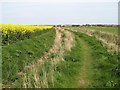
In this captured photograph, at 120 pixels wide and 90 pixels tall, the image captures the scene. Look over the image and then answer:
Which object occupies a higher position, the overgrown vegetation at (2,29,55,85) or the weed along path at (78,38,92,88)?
A: the overgrown vegetation at (2,29,55,85)

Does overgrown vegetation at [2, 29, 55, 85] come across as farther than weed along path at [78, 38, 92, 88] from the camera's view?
Yes

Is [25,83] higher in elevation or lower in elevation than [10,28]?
lower

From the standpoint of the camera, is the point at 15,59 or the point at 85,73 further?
the point at 15,59

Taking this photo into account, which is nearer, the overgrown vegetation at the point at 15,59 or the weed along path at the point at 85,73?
the weed along path at the point at 85,73

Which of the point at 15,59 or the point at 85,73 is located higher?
the point at 15,59

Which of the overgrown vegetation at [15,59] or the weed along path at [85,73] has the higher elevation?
the overgrown vegetation at [15,59]

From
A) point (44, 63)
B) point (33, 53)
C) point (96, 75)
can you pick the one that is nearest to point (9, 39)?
point (33, 53)

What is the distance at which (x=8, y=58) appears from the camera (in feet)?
48.5


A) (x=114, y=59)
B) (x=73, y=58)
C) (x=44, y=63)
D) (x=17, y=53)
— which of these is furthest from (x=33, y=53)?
(x=114, y=59)

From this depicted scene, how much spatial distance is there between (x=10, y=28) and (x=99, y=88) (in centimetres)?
1529

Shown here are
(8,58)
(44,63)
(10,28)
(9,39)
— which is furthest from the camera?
(10,28)

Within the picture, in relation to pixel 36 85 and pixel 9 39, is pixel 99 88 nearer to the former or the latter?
pixel 36 85

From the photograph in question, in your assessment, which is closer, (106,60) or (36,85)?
(36,85)

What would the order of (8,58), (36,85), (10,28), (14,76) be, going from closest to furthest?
(36,85)
(14,76)
(8,58)
(10,28)
